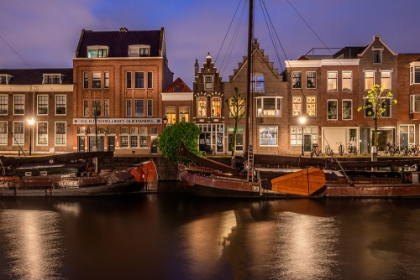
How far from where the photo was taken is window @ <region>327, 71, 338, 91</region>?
47.8 m

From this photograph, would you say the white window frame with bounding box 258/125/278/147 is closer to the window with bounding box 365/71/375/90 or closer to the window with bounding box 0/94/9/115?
the window with bounding box 365/71/375/90

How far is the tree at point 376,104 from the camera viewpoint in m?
41.8

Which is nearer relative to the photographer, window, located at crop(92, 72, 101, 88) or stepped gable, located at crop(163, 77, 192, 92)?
stepped gable, located at crop(163, 77, 192, 92)

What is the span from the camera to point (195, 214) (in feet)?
79.2

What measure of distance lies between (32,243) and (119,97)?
33.9 m

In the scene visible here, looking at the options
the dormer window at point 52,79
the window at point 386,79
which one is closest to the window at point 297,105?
the window at point 386,79

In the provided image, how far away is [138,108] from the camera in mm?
49875

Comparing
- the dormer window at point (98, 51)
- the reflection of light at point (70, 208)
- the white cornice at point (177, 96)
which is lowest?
the reflection of light at point (70, 208)

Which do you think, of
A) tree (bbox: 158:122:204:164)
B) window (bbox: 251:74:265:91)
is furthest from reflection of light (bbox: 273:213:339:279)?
window (bbox: 251:74:265:91)

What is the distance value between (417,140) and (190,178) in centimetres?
2950

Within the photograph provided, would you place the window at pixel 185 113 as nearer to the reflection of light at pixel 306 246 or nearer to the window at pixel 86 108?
the window at pixel 86 108

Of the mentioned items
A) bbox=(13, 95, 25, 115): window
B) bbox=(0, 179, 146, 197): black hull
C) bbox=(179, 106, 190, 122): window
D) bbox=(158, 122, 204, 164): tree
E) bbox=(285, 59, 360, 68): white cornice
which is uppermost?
bbox=(285, 59, 360, 68): white cornice

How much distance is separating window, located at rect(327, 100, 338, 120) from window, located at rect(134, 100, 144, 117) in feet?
67.3

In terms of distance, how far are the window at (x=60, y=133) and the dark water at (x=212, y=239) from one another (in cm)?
2214
